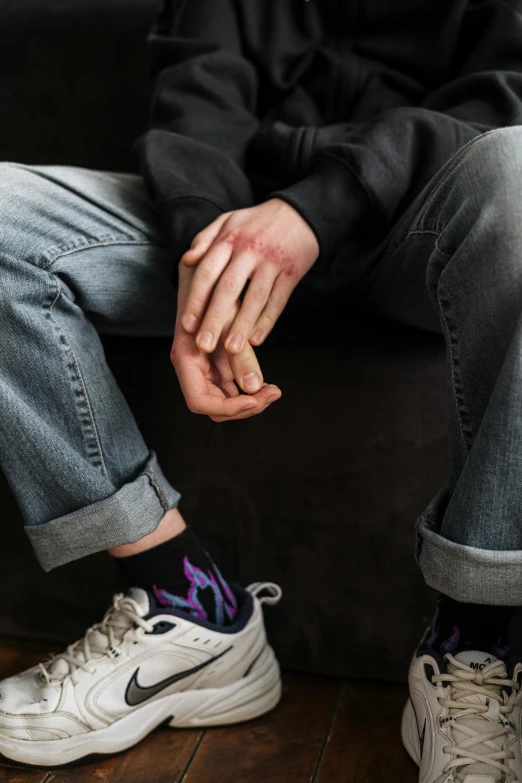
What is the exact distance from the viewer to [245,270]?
68 cm

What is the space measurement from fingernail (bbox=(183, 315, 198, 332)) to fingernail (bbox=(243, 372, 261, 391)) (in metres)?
0.07

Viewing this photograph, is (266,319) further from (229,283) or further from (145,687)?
(145,687)

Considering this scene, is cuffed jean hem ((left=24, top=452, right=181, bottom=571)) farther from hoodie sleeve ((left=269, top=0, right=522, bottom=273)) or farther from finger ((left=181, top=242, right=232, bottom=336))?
hoodie sleeve ((left=269, top=0, right=522, bottom=273))

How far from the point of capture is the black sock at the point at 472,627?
0.65m

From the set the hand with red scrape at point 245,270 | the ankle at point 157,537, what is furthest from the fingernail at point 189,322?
the ankle at point 157,537

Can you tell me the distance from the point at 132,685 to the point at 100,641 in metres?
0.06

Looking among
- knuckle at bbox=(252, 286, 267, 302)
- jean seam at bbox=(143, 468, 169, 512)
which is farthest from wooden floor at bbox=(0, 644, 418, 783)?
knuckle at bbox=(252, 286, 267, 302)

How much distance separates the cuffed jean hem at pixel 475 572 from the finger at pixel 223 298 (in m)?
0.25

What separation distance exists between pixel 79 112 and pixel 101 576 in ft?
2.67

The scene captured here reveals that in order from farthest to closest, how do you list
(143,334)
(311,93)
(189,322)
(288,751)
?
(311,93)
(143,334)
(288,751)
(189,322)

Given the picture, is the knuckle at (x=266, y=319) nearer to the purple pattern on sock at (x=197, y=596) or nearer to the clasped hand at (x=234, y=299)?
the clasped hand at (x=234, y=299)

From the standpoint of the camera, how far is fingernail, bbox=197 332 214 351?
2.12ft

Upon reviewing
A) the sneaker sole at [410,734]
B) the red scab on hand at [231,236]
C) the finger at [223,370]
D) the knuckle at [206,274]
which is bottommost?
the sneaker sole at [410,734]

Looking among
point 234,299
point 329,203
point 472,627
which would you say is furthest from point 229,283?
point 472,627
